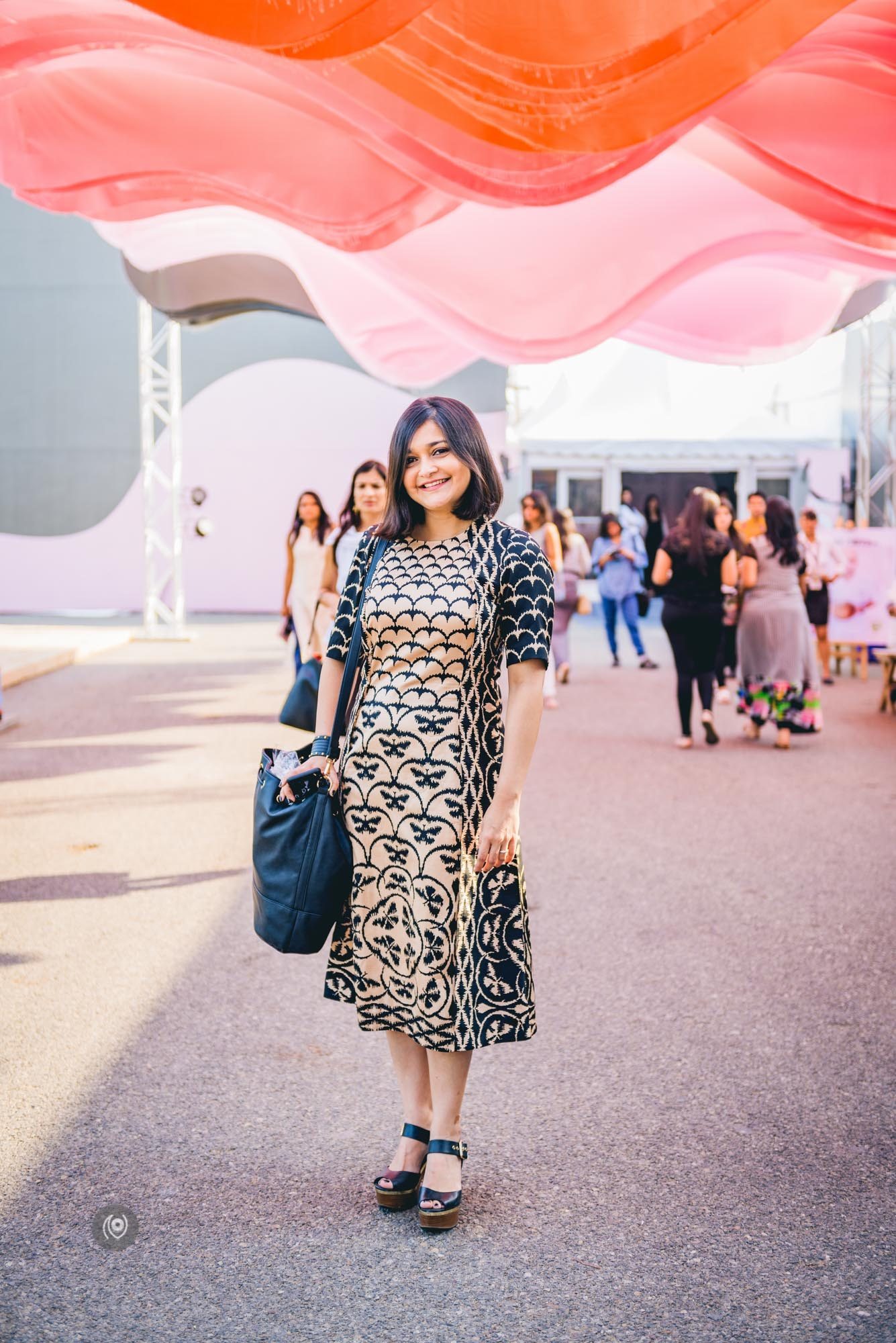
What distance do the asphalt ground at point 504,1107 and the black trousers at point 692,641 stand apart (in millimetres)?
2456

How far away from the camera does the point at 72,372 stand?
76.5 feet

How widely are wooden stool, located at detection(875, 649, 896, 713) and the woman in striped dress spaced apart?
6.67 feet

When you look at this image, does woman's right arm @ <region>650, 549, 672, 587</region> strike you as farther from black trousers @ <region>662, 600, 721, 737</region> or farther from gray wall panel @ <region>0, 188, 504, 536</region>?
gray wall panel @ <region>0, 188, 504, 536</region>

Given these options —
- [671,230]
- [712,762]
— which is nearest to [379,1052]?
[671,230]

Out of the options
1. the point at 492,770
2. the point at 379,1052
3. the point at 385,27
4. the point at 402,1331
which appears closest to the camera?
the point at 402,1331

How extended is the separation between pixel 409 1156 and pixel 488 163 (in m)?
3.37

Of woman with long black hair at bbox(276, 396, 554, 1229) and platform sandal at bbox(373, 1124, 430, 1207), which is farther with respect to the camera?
platform sandal at bbox(373, 1124, 430, 1207)

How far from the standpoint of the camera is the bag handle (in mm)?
2959

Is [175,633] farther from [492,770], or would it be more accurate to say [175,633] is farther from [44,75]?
[492,770]

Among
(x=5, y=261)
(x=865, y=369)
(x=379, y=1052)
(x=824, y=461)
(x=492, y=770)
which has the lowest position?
(x=379, y=1052)

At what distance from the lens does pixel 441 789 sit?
2826mm

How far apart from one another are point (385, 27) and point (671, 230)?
121 inches

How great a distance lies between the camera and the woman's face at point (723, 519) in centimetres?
941

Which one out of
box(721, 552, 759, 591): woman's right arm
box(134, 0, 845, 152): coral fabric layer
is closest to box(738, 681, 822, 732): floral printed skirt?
box(721, 552, 759, 591): woman's right arm
